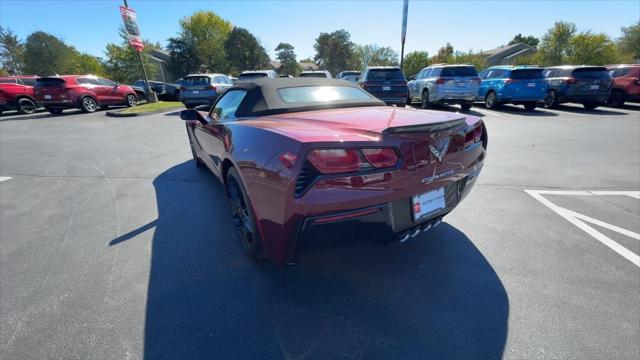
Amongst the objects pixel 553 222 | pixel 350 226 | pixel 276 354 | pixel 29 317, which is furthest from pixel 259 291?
pixel 553 222

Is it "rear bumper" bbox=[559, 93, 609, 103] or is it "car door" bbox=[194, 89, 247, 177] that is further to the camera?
"rear bumper" bbox=[559, 93, 609, 103]

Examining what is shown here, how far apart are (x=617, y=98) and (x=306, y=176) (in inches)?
676

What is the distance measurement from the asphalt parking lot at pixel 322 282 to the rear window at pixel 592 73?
970cm

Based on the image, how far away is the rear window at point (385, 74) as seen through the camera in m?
10.2

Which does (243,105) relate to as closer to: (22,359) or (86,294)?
(86,294)

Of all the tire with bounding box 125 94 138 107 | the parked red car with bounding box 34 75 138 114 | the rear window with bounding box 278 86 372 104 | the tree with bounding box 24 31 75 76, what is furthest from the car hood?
the tree with bounding box 24 31 75 76

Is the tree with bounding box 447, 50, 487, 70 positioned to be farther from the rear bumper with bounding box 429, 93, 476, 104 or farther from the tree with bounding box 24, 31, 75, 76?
the tree with bounding box 24, 31, 75, 76

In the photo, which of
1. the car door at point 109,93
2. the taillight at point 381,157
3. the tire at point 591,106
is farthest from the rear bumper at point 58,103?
the tire at point 591,106

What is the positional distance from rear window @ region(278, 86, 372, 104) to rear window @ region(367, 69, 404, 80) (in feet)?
25.1

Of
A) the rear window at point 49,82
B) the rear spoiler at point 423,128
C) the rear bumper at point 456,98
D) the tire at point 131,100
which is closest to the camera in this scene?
the rear spoiler at point 423,128

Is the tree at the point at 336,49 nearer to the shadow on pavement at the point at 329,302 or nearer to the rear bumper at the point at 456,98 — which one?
the rear bumper at the point at 456,98

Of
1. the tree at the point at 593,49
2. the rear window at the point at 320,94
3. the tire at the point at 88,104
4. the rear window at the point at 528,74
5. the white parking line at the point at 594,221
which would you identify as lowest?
the white parking line at the point at 594,221

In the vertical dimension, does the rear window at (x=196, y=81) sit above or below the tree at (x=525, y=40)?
below

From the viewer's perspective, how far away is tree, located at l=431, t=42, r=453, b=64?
172ft
